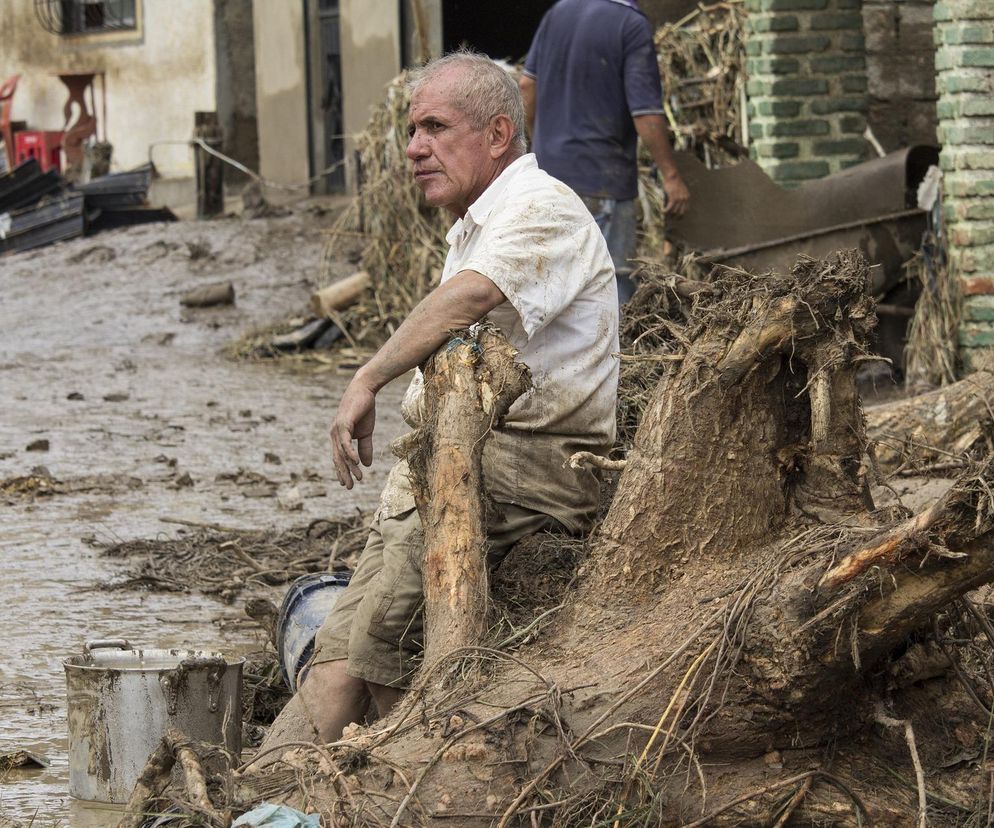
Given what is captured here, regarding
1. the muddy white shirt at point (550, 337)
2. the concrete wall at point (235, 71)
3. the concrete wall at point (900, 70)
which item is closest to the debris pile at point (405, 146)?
the concrete wall at point (900, 70)

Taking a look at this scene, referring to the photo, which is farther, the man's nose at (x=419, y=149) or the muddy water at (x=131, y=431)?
the muddy water at (x=131, y=431)

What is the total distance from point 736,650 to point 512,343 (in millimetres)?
1020

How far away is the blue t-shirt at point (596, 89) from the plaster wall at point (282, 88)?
1138cm

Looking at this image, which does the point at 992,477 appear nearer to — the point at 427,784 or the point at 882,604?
the point at 882,604

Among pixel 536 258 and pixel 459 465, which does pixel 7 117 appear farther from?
pixel 459 465

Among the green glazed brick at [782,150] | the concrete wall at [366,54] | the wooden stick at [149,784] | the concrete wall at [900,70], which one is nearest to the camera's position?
the wooden stick at [149,784]

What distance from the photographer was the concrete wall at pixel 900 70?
35.7ft

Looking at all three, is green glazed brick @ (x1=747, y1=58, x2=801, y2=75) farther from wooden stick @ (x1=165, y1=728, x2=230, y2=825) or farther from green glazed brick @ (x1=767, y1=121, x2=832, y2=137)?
wooden stick @ (x1=165, y1=728, x2=230, y2=825)

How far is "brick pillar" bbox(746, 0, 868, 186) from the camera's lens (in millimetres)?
9720

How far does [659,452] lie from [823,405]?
0.39 meters

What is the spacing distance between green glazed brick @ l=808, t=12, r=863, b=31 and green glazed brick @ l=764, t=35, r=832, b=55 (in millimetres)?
68

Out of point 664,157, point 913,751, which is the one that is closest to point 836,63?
point 664,157

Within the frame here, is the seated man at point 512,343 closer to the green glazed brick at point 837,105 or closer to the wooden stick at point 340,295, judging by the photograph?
the green glazed brick at point 837,105

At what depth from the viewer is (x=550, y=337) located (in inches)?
148
